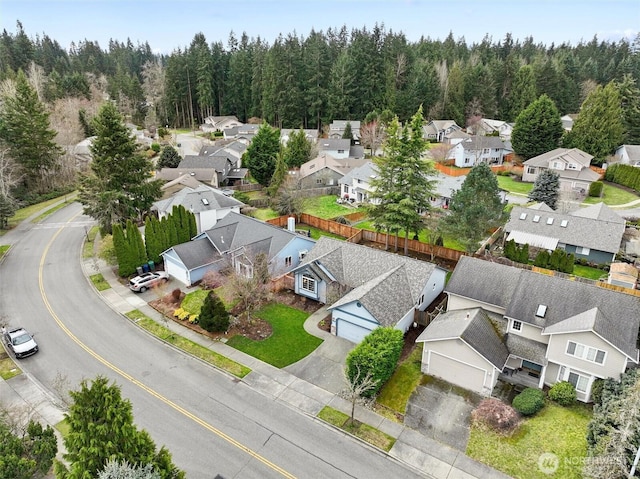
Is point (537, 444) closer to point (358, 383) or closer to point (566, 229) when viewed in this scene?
point (358, 383)

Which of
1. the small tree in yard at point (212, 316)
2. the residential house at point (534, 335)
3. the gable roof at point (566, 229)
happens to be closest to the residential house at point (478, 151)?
the gable roof at point (566, 229)

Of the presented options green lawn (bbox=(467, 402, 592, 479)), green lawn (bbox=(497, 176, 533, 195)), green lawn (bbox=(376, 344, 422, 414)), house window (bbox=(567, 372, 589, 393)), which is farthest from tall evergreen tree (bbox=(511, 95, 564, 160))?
green lawn (bbox=(467, 402, 592, 479))

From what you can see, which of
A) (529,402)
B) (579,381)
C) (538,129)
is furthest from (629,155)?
(529,402)

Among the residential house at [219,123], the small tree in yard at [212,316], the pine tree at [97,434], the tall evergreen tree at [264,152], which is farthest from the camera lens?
the residential house at [219,123]

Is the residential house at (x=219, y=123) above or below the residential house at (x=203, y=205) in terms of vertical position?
above

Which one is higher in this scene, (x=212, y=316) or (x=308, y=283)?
(x=308, y=283)

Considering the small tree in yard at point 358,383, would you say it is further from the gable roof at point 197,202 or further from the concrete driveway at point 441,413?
the gable roof at point 197,202

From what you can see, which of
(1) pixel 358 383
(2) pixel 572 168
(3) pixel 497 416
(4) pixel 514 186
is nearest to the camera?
(3) pixel 497 416
